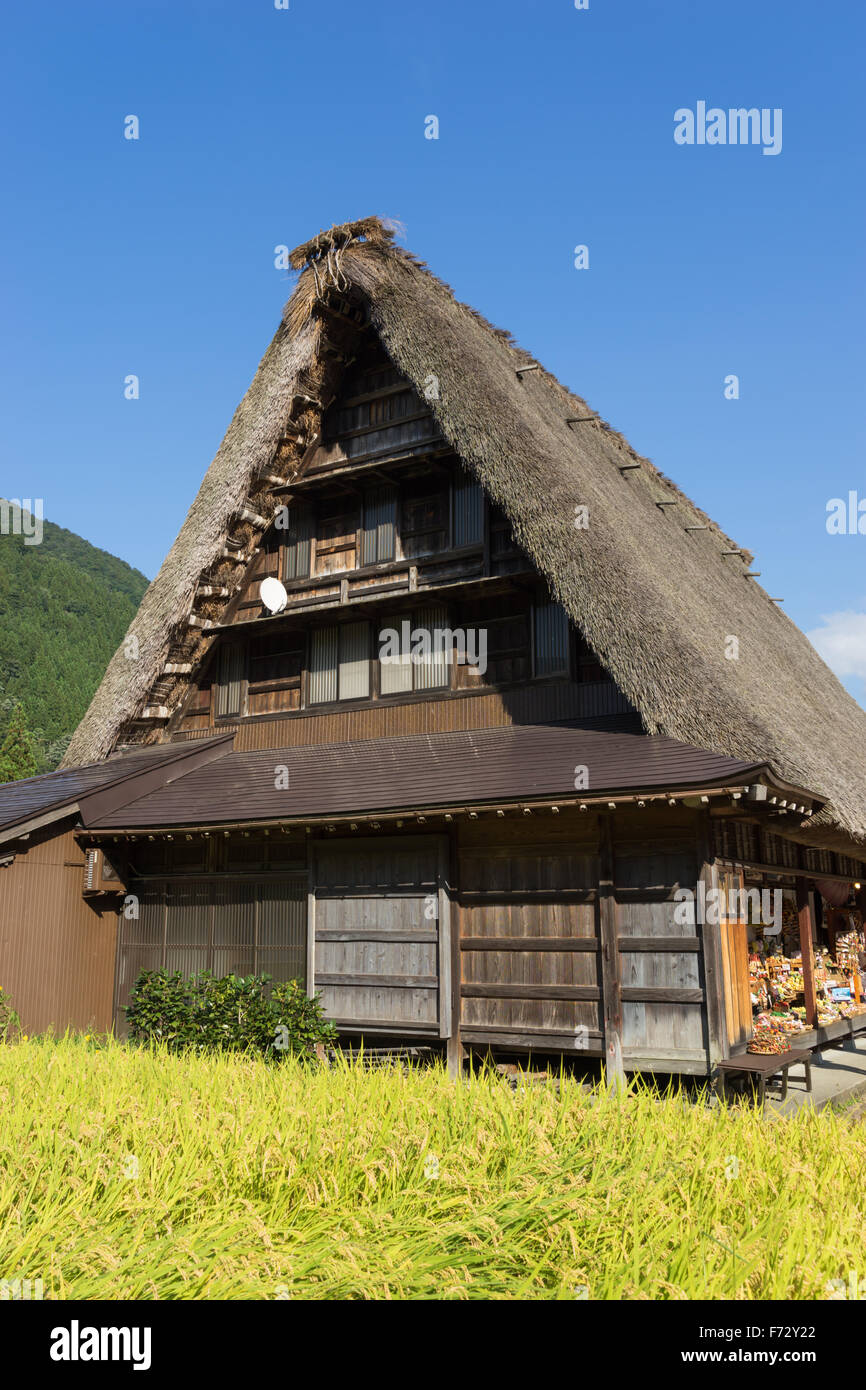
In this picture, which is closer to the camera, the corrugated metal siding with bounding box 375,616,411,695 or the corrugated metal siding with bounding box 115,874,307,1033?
the corrugated metal siding with bounding box 115,874,307,1033

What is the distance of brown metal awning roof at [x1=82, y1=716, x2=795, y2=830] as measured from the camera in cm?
906

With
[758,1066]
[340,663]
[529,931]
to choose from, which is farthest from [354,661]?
[758,1066]

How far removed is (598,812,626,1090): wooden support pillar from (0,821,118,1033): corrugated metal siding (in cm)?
576

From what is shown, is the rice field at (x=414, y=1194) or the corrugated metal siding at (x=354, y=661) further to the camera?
the corrugated metal siding at (x=354, y=661)

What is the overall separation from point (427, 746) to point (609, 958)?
3.28 meters

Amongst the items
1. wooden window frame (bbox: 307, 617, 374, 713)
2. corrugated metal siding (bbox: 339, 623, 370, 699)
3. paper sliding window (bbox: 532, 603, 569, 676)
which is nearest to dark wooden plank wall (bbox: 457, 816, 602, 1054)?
paper sliding window (bbox: 532, 603, 569, 676)

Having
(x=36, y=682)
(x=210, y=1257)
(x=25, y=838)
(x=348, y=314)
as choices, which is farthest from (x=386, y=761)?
(x=36, y=682)

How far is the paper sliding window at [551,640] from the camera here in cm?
1112

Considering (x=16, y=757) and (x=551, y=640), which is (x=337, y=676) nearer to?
(x=551, y=640)

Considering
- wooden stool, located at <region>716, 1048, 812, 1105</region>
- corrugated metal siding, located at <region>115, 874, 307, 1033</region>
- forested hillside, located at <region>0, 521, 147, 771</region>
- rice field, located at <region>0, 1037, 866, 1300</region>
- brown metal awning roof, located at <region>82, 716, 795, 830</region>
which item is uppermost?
forested hillside, located at <region>0, 521, 147, 771</region>

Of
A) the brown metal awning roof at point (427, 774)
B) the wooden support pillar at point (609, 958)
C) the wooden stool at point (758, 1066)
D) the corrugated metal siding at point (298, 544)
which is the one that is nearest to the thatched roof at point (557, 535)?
the brown metal awning roof at point (427, 774)

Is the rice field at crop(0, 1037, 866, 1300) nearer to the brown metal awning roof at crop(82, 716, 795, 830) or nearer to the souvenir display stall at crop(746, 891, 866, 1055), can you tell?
the brown metal awning roof at crop(82, 716, 795, 830)

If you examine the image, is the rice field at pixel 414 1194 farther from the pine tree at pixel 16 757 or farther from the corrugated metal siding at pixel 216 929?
the pine tree at pixel 16 757

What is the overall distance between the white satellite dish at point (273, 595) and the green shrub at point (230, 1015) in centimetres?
475
